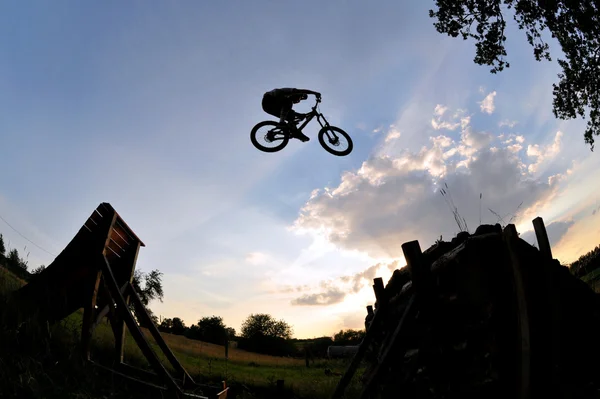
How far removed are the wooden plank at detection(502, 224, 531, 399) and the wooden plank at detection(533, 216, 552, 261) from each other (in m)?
0.61

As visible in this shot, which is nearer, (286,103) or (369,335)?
(369,335)

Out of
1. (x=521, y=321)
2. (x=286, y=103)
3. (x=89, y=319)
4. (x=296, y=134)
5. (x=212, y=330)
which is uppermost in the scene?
(x=212, y=330)

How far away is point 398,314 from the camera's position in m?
6.69

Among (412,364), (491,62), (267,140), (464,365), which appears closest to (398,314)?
(412,364)

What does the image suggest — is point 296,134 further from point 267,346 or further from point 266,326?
point 266,326

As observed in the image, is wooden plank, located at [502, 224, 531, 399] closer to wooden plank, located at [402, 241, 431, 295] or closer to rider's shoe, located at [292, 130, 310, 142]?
wooden plank, located at [402, 241, 431, 295]

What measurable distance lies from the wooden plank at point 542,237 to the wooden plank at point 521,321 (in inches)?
24.1

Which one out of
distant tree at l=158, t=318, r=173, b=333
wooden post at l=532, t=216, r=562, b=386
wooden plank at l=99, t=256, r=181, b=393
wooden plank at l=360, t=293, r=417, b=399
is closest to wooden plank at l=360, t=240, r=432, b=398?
wooden plank at l=360, t=293, r=417, b=399

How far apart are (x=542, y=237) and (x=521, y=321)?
1407 mm

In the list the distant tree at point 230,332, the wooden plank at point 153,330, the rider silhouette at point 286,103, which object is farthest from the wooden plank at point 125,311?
the distant tree at point 230,332

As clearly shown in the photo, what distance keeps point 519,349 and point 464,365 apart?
786 millimetres

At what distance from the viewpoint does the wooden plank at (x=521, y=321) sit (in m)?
3.91

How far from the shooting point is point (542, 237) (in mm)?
5004

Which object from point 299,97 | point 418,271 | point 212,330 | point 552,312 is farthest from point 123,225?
point 212,330
